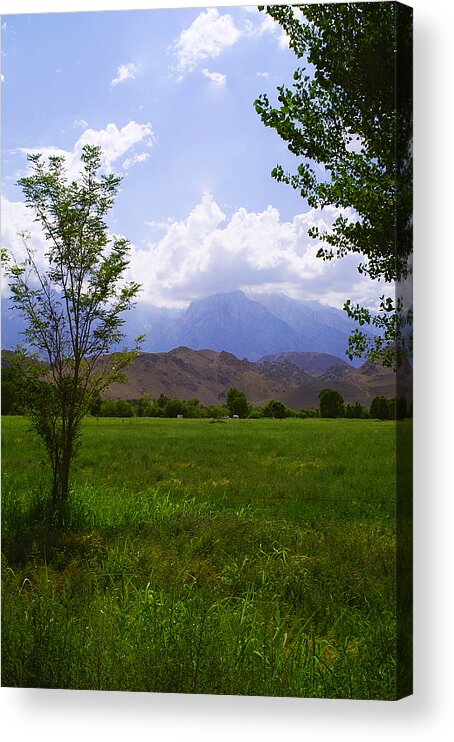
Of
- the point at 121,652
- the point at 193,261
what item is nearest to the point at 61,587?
the point at 121,652

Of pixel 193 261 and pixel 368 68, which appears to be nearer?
pixel 368 68

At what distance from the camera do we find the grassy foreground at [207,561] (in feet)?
16.8

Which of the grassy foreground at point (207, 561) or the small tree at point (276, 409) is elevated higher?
the small tree at point (276, 409)

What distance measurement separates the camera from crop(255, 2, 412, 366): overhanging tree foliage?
520 cm

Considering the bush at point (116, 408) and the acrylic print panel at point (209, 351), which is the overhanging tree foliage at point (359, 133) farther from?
the bush at point (116, 408)

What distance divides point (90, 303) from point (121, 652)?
192 centimetres

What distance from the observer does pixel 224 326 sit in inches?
223

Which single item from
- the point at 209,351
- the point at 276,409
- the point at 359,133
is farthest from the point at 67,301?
the point at 359,133

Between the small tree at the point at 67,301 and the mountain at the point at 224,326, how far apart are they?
8 centimetres

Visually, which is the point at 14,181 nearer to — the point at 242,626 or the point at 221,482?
the point at 221,482

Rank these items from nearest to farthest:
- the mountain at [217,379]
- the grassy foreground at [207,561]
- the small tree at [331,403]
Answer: the grassy foreground at [207,561], the small tree at [331,403], the mountain at [217,379]

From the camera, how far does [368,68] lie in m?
5.32

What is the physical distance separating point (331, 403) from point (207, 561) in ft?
3.48

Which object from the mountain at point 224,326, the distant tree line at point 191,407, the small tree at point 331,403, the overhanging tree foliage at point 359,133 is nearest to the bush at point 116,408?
the distant tree line at point 191,407
